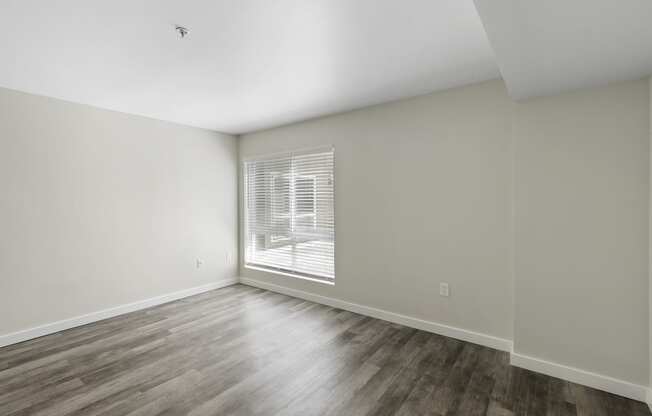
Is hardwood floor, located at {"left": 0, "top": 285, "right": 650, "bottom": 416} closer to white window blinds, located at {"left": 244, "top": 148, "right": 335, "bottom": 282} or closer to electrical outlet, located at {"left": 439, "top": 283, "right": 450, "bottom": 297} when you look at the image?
electrical outlet, located at {"left": 439, "top": 283, "right": 450, "bottom": 297}

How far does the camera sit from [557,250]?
2.24 meters

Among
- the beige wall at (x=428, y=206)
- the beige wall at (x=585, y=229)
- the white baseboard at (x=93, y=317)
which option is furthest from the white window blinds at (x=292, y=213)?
the beige wall at (x=585, y=229)

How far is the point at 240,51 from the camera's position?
2121mm

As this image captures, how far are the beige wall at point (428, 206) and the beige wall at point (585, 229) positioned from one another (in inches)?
9.4

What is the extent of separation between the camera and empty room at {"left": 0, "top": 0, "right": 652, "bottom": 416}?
1.85 metres

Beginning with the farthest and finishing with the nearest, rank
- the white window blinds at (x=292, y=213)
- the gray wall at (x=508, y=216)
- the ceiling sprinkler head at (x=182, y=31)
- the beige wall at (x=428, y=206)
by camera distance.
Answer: the white window blinds at (x=292, y=213) < the beige wall at (x=428, y=206) < the gray wall at (x=508, y=216) < the ceiling sprinkler head at (x=182, y=31)

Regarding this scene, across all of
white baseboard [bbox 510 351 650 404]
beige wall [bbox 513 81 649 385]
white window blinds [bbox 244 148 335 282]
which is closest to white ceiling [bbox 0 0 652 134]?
beige wall [bbox 513 81 649 385]

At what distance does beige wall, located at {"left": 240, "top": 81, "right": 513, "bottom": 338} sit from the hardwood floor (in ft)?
1.34

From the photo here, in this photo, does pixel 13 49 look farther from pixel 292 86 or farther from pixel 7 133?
pixel 292 86

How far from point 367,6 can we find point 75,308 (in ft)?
13.1

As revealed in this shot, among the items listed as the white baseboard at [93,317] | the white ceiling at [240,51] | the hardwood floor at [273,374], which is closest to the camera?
the white ceiling at [240,51]

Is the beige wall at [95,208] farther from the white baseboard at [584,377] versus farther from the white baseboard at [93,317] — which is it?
the white baseboard at [584,377]

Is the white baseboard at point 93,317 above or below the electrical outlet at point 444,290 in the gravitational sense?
below

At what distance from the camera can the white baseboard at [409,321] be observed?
266 cm
